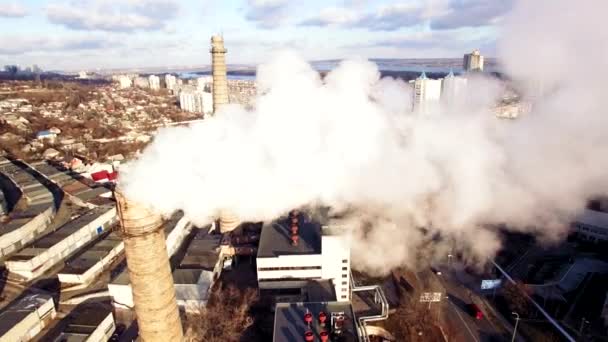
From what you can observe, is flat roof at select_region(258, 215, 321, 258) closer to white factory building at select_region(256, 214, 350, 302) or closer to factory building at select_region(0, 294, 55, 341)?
white factory building at select_region(256, 214, 350, 302)

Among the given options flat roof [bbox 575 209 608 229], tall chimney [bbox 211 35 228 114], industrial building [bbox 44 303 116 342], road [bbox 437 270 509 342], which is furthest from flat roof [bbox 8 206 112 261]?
flat roof [bbox 575 209 608 229]

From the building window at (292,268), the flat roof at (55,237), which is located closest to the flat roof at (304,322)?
the building window at (292,268)

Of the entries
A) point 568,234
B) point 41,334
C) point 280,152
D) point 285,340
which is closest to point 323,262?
point 285,340

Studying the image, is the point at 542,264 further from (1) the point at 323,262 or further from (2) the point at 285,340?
(2) the point at 285,340

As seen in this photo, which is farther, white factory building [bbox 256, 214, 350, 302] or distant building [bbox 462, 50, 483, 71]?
distant building [bbox 462, 50, 483, 71]

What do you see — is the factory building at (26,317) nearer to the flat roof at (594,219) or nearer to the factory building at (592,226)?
the factory building at (592,226)

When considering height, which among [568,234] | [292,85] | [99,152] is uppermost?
[292,85]

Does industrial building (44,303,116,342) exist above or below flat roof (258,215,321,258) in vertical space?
below
